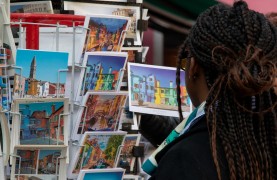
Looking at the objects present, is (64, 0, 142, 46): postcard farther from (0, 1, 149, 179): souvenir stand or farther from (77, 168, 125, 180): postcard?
(77, 168, 125, 180): postcard

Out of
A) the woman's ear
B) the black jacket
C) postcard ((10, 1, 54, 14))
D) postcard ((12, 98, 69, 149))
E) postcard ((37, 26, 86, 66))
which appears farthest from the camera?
postcard ((10, 1, 54, 14))

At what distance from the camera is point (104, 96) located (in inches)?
109

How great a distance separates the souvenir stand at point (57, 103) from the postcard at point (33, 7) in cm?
28

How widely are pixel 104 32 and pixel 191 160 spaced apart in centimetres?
140

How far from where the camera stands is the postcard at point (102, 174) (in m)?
2.79

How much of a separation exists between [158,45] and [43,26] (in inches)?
192

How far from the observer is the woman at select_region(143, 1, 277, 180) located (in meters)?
1.52

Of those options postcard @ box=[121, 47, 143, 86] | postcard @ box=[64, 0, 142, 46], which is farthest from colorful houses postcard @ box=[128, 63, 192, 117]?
postcard @ box=[64, 0, 142, 46]

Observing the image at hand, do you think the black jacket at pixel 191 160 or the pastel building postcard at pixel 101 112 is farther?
the pastel building postcard at pixel 101 112

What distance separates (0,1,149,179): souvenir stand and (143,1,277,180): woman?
99cm

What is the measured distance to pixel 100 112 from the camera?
9.30 ft

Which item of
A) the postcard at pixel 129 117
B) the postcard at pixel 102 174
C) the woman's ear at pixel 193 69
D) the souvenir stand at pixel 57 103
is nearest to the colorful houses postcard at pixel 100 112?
the souvenir stand at pixel 57 103

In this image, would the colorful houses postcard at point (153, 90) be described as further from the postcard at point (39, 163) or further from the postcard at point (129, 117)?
the postcard at point (39, 163)

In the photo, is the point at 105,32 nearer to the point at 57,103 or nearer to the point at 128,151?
the point at 57,103
